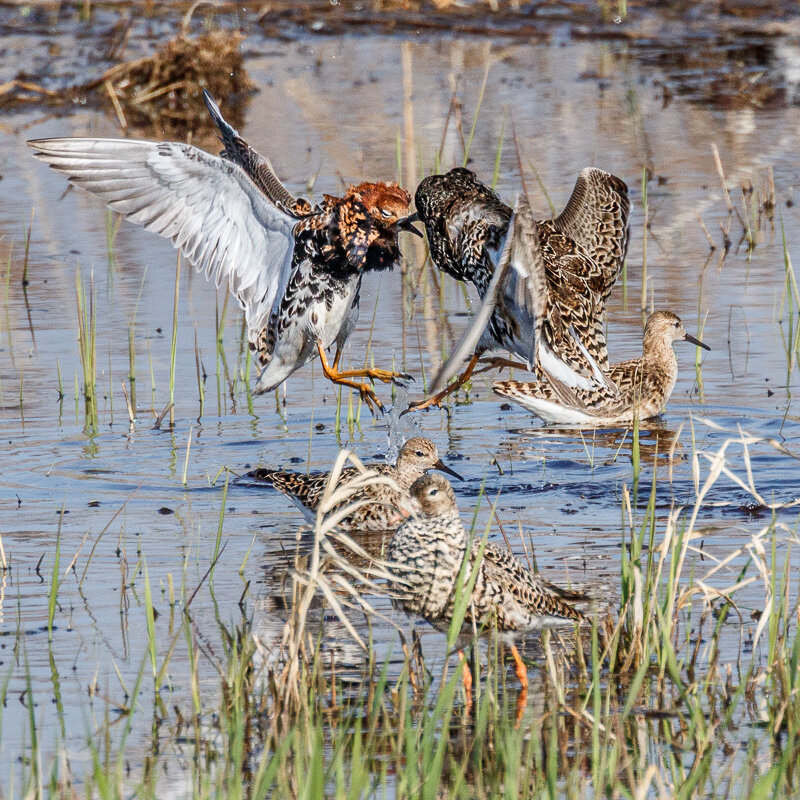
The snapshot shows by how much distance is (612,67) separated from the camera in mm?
17609

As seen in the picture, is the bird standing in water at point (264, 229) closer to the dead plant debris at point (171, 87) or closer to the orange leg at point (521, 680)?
the orange leg at point (521, 680)

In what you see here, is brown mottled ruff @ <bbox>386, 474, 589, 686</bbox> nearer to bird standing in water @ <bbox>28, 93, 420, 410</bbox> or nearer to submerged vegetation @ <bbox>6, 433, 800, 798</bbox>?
submerged vegetation @ <bbox>6, 433, 800, 798</bbox>

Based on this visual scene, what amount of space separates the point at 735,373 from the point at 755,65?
9.86 meters

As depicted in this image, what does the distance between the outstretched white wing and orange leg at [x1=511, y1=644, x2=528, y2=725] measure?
326 cm

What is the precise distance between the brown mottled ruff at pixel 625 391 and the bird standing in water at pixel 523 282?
183mm

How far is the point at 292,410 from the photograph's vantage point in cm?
798

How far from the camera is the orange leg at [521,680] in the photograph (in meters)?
4.29

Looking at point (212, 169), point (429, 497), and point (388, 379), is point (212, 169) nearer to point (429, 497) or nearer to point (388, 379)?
point (388, 379)

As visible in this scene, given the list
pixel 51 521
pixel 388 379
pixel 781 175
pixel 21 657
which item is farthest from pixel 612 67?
pixel 21 657

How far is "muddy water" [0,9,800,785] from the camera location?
16.9 feet

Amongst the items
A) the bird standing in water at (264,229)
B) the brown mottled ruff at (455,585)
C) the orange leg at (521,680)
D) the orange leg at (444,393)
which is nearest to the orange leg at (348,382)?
the bird standing in water at (264,229)

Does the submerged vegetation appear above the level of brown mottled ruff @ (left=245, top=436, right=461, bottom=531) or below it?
below

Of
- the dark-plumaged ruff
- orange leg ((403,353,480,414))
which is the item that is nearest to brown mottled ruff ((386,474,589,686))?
the dark-plumaged ruff

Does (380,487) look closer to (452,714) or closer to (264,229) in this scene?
(264,229)
